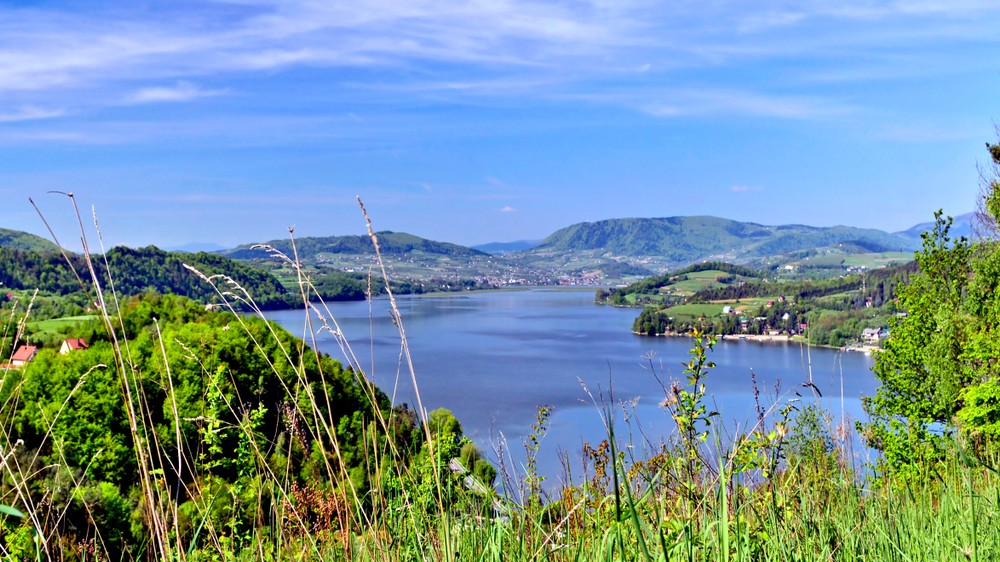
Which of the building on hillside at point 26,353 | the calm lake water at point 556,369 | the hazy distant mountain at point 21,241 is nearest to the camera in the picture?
the building on hillside at point 26,353

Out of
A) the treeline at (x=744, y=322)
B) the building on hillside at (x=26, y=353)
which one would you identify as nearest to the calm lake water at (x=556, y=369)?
the treeline at (x=744, y=322)

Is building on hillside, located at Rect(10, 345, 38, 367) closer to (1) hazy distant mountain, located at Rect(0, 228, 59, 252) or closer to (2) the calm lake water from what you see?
(2) the calm lake water

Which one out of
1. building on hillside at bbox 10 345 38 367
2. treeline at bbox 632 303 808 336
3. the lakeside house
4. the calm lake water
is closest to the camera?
building on hillside at bbox 10 345 38 367

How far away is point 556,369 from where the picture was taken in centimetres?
4609

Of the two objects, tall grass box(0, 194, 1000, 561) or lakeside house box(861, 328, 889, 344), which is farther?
lakeside house box(861, 328, 889, 344)

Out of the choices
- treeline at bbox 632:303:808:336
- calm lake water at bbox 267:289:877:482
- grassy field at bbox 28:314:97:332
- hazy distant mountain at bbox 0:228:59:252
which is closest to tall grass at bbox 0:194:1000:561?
calm lake water at bbox 267:289:877:482

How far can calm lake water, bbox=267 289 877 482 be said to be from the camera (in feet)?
65.4

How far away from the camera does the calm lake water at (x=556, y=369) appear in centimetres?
1992

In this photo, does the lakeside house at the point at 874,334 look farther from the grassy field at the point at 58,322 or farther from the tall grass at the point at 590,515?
the tall grass at the point at 590,515

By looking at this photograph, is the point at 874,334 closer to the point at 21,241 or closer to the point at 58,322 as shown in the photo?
the point at 58,322

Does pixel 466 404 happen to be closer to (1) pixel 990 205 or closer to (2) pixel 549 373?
(2) pixel 549 373

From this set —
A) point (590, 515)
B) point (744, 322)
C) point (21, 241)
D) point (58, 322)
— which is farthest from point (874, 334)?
point (21, 241)

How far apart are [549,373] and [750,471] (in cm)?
4277

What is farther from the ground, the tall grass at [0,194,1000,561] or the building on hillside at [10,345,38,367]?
the building on hillside at [10,345,38,367]
